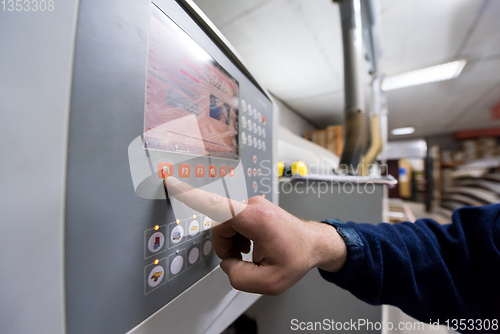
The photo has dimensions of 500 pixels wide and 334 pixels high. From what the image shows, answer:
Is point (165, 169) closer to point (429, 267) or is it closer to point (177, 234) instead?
point (177, 234)

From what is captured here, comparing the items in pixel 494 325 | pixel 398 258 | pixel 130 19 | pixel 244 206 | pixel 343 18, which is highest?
pixel 343 18

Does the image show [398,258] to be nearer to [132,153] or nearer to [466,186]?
[132,153]

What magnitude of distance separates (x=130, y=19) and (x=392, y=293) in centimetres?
60

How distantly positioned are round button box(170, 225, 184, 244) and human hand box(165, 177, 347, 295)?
43 millimetres

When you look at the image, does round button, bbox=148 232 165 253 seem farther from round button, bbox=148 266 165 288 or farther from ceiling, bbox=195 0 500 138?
ceiling, bbox=195 0 500 138

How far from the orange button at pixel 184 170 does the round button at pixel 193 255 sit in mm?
111

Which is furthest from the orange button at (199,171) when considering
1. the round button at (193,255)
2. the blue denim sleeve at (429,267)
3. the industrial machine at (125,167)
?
the blue denim sleeve at (429,267)

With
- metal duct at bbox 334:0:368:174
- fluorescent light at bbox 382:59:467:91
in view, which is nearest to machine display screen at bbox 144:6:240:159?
metal duct at bbox 334:0:368:174

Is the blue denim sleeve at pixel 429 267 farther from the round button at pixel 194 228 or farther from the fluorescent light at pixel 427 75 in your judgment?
the fluorescent light at pixel 427 75

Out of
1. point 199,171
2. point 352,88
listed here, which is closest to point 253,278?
point 199,171

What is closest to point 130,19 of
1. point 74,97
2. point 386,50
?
point 74,97

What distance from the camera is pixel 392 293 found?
1.20 feet

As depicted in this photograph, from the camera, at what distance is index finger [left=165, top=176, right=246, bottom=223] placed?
22 cm

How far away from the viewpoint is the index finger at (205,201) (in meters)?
0.22
